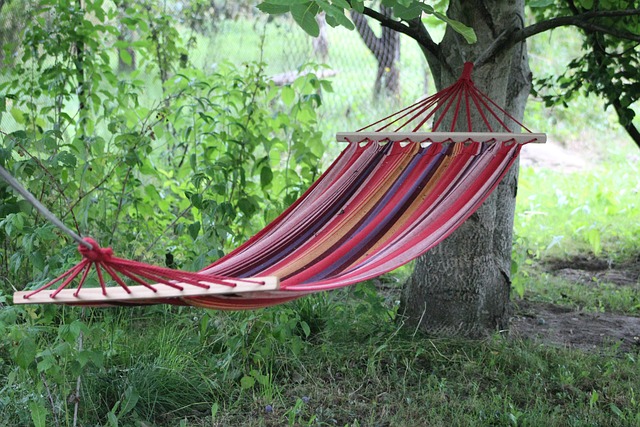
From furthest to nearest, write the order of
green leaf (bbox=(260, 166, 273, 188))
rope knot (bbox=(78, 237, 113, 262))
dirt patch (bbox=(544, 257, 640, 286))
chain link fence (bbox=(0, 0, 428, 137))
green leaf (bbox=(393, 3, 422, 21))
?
chain link fence (bbox=(0, 0, 428, 137)) → dirt patch (bbox=(544, 257, 640, 286)) → green leaf (bbox=(260, 166, 273, 188)) → green leaf (bbox=(393, 3, 422, 21)) → rope knot (bbox=(78, 237, 113, 262))

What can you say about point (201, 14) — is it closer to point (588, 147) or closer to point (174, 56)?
point (174, 56)

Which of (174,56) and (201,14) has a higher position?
(201,14)

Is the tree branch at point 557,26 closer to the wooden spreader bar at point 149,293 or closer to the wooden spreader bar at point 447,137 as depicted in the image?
the wooden spreader bar at point 447,137

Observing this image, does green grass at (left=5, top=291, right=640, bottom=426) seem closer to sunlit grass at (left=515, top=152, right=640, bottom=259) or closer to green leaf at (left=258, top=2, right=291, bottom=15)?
green leaf at (left=258, top=2, right=291, bottom=15)

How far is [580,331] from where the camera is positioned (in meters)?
2.78

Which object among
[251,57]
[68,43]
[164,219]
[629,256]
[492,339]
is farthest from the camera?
[251,57]

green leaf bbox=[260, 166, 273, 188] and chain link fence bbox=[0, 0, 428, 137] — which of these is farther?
chain link fence bbox=[0, 0, 428, 137]

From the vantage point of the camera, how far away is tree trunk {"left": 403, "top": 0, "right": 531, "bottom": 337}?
94.8 inches

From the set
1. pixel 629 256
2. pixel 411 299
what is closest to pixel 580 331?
pixel 411 299

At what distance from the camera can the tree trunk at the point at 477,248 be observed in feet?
7.90

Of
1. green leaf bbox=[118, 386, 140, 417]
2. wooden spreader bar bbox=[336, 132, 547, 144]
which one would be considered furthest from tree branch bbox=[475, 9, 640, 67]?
green leaf bbox=[118, 386, 140, 417]

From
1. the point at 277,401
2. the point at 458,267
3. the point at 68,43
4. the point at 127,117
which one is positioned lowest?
the point at 277,401

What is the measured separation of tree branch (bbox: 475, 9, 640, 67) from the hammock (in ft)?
Result: 0.46

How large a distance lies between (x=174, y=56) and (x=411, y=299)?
6.76ft
